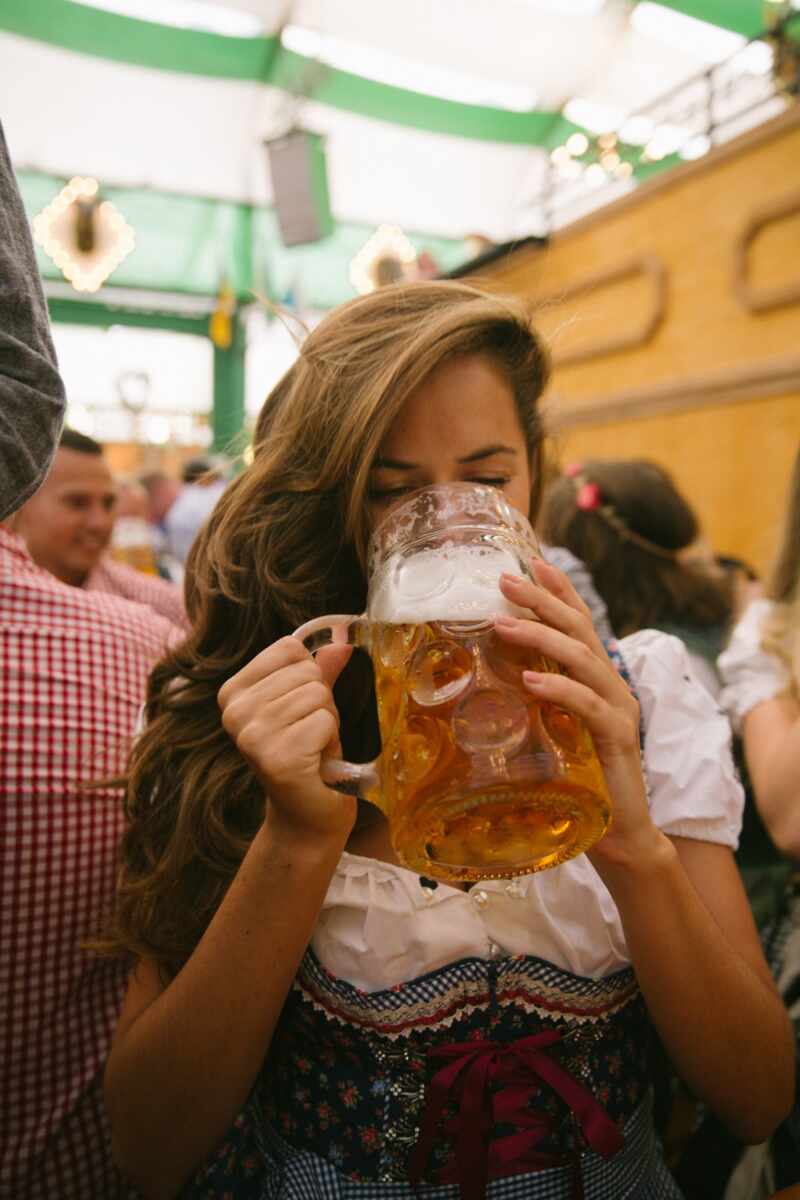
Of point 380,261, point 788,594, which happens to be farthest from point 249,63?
point 788,594

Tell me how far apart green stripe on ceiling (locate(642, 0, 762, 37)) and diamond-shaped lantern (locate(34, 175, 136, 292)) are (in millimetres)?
4563

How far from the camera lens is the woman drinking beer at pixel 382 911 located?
0.74 m

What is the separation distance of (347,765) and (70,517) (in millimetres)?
2422

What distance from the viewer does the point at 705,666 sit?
6.15ft

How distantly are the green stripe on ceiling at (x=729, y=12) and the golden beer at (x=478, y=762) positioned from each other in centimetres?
650

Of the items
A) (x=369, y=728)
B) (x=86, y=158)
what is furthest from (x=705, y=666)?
(x=86, y=158)

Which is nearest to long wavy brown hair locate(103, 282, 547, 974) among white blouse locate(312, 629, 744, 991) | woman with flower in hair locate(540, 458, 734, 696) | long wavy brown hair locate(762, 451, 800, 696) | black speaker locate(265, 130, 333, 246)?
white blouse locate(312, 629, 744, 991)

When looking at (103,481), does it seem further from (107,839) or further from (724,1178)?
(724,1178)

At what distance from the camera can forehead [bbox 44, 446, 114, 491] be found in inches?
109

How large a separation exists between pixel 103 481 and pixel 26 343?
2310mm

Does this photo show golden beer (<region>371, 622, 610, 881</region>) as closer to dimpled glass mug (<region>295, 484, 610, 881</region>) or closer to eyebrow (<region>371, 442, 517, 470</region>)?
dimpled glass mug (<region>295, 484, 610, 881</region>)

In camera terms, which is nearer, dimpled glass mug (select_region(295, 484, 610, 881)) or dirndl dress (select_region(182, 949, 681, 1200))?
dimpled glass mug (select_region(295, 484, 610, 881))

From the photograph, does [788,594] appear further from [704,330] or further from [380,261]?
[380,261]

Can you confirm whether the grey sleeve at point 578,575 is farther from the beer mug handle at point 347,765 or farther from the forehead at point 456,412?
the beer mug handle at point 347,765
